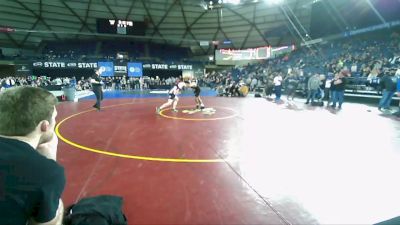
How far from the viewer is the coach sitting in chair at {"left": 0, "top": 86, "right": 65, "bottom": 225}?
132 centimetres

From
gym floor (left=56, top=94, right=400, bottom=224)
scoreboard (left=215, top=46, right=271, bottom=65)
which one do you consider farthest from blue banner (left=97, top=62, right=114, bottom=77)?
gym floor (left=56, top=94, right=400, bottom=224)

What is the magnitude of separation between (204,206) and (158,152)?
2.47 m

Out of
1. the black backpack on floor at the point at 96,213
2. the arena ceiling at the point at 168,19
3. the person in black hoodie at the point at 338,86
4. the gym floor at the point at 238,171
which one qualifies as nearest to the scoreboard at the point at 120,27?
the arena ceiling at the point at 168,19

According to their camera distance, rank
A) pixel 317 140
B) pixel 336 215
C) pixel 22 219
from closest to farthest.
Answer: pixel 22 219, pixel 336 215, pixel 317 140

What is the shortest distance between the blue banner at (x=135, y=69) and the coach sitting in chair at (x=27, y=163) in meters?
32.9

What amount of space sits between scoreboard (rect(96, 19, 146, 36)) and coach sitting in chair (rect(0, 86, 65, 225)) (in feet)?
114

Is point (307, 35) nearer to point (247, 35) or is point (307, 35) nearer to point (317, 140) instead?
point (247, 35)

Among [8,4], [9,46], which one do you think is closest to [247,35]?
[8,4]

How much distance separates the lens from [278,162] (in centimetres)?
497

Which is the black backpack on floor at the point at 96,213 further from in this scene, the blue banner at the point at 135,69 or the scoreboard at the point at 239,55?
the scoreboard at the point at 239,55

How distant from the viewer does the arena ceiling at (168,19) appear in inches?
1203

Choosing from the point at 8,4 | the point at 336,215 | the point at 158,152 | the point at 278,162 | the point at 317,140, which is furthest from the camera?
the point at 8,4

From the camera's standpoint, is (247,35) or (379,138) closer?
(379,138)

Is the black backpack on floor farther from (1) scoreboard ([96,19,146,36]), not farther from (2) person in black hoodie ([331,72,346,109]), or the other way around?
(1) scoreboard ([96,19,146,36])
